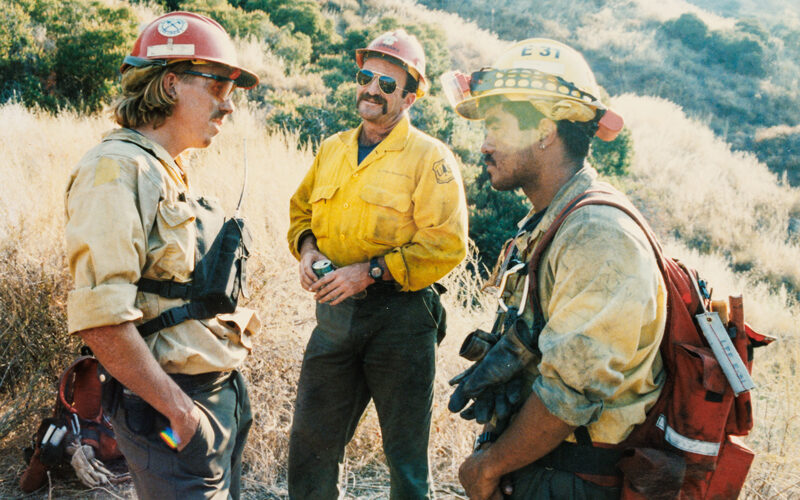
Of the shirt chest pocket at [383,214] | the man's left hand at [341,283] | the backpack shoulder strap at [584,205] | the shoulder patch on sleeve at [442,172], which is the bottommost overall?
the man's left hand at [341,283]

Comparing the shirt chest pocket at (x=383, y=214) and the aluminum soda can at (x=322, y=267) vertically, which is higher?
the shirt chest pocket at (x=383, y=214)

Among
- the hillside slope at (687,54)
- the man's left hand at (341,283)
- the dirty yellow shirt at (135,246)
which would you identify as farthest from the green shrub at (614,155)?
the dirty yellow shirt at (135,246)

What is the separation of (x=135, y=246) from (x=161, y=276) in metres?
0.18

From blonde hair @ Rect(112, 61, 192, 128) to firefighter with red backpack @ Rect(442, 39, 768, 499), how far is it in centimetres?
114

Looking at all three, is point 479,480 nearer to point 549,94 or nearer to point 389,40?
point 549,94

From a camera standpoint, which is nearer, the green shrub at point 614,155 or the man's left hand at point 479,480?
the man's left hand at point 479,480

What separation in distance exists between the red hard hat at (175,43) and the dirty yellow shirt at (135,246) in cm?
31

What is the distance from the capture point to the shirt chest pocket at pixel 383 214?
2.82m

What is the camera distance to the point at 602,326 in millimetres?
1481

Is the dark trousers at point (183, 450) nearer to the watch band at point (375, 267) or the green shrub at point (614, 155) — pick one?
the watch band at point (375, 267)

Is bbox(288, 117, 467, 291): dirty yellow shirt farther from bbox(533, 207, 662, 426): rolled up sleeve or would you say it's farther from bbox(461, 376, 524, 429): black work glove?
bbox(533, 207, 662, 426): rolled up sleeve

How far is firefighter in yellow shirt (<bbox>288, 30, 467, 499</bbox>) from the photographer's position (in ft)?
9.20

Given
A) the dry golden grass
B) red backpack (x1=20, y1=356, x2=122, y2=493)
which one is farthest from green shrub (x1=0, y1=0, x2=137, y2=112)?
red backpack (x1=20, y1=356, x2=122, y2=493)

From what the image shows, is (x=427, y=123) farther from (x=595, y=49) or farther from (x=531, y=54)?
(x=595, y=49)
